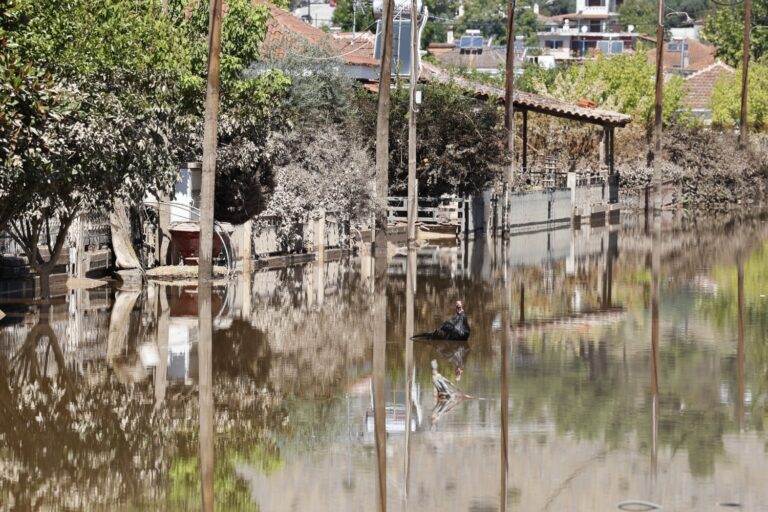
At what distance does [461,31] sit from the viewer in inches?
7815

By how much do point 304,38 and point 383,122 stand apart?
5226mm

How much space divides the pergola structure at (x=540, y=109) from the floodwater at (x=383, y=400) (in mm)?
17519

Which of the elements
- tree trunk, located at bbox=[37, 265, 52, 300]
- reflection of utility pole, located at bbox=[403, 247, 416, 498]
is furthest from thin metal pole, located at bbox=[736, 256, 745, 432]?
tree trunk, located at bbox=[37, 265, 52, 300]

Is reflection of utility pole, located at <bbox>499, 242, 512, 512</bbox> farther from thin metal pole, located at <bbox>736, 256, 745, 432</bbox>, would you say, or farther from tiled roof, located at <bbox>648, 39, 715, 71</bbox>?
tiled roof, located at <bbox>648, 39, 715, 71</bbox>

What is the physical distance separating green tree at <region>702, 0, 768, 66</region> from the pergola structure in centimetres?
5248

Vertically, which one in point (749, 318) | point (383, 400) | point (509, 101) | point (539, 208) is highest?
point (509, 101)

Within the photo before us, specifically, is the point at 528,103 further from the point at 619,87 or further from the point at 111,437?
the point at 111,437

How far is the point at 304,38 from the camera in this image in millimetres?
43219

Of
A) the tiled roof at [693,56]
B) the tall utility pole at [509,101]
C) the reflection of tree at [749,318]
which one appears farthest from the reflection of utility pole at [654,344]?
the tiled roof at [693,56]

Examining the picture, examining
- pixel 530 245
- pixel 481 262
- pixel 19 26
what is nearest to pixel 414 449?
pixel 19 26

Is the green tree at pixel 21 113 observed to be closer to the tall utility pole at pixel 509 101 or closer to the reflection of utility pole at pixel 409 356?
the reflection of utility pole at pixel 409 356

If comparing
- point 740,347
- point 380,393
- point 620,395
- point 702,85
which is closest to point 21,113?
point 380,393

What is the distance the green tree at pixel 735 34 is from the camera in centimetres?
11319

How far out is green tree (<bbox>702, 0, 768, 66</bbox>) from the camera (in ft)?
371
